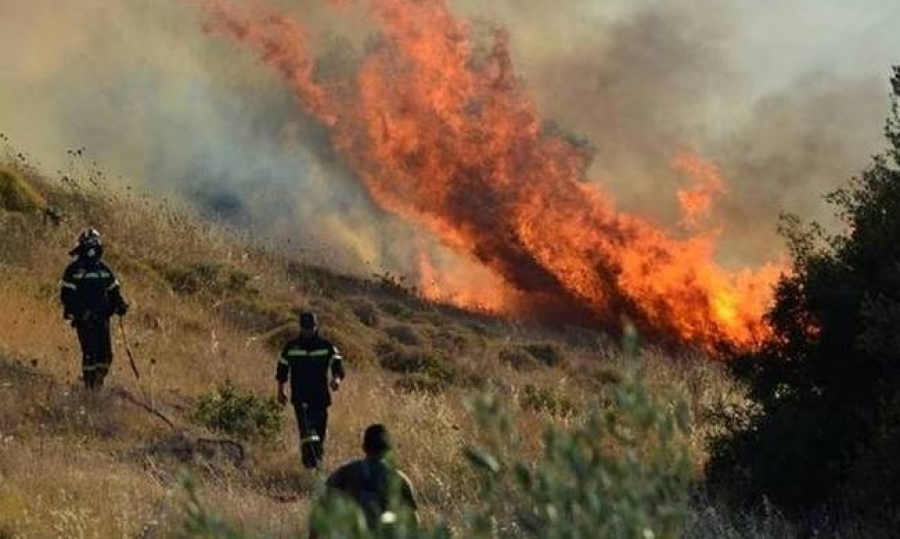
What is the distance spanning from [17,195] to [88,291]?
12218 mm

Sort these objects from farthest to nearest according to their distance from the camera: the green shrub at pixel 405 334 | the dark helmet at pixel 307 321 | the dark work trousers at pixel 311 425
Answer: the green shrub at pixel 405 334 < the dark work trousers at pixel 311 425 < the dark helmet at pixel 307 321

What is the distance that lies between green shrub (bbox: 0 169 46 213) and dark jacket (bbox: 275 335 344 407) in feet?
46.6

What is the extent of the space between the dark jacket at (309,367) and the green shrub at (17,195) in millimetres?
14217

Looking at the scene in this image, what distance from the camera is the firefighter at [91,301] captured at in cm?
1585

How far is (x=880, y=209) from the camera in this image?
10258 mm

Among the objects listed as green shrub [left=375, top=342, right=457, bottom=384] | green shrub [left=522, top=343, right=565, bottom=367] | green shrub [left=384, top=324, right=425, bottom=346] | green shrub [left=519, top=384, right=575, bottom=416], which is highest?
green shrub [left=384, top=324, right=425, bottom=346]

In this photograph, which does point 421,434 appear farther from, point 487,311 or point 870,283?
point 487,311

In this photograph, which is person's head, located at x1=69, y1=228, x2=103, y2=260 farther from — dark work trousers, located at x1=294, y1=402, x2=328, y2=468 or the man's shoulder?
the man's shoulder

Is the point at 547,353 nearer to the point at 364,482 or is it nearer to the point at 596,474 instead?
the point at 364,482

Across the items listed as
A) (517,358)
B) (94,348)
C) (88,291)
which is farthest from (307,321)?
(517,358)

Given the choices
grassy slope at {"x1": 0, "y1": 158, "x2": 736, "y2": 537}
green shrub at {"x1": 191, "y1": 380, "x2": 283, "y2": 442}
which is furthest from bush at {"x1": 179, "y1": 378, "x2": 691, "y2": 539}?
green shrub at {"x1": 191, "y1": 380, "x2": 283, "y2": 442}

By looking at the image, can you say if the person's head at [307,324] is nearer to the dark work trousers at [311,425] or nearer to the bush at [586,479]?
the dark work trousers at [311,425]

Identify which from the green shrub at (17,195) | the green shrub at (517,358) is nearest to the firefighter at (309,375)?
the green shrub at (517,358)

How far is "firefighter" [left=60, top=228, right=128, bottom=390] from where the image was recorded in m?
15.9
